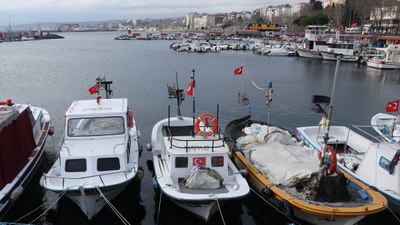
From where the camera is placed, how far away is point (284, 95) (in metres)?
41.2

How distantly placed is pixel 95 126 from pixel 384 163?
12.6 meters

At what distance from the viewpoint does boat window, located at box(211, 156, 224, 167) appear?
14.9 m

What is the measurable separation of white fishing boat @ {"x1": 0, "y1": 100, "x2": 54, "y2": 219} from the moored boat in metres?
9.72

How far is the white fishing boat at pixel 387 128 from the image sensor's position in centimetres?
2092

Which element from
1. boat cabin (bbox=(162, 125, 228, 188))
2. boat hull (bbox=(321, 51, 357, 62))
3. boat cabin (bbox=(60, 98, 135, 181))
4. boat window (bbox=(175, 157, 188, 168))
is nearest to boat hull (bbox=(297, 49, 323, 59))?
boat hull (bbox=(321, 51, 357, 62))

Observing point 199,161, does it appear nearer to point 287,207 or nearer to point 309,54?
point 287,207

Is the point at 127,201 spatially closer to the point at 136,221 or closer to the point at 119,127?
the point at 136,221

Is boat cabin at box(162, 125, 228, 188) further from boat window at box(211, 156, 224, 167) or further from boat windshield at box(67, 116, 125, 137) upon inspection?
boat windshield at box(67, 116, 125, 137)

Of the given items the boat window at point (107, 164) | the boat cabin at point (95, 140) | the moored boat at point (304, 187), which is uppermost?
the boat cabin at point (95, 140)

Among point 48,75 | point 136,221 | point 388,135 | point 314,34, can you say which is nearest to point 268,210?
point 136,221

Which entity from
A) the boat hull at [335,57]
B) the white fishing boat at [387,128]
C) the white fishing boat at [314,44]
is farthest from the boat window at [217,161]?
the white fishing boat at [314,44]

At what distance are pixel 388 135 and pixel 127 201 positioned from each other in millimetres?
16044

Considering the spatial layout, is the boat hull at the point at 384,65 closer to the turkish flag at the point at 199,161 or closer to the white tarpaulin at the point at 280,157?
the white tarpaulin at the point at 280,157

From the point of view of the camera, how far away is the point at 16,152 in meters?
16.0
